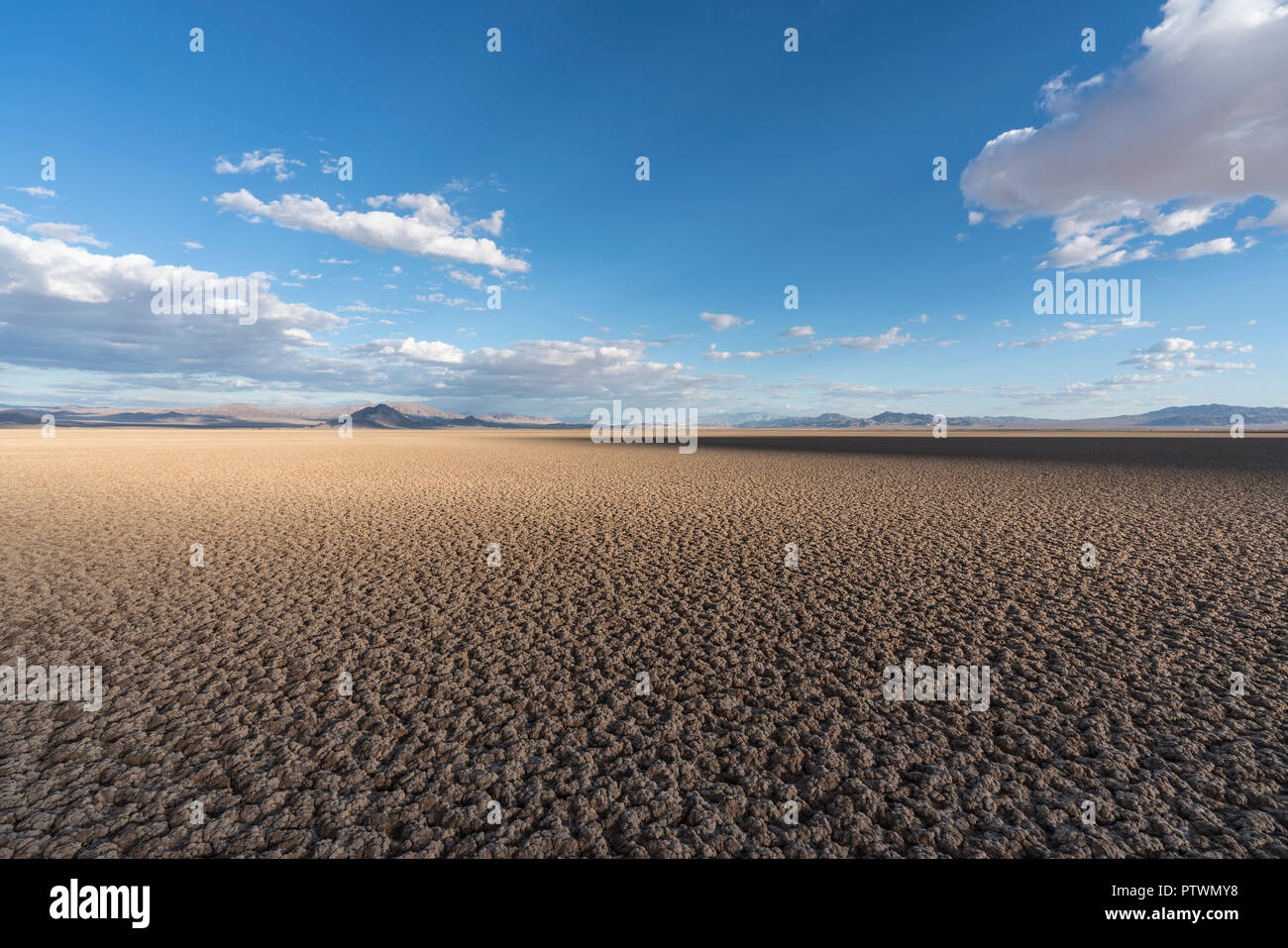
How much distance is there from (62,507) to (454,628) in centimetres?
1385

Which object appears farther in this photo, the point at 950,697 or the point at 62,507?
the point at 62,507

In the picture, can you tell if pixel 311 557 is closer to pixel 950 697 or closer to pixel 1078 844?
pixel 950 697

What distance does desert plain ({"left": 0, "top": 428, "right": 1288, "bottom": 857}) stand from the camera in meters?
2.90

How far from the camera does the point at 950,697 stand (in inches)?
166

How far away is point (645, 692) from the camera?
4363 millimetres

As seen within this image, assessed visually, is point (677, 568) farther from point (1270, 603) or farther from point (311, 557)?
point (1270, 603)

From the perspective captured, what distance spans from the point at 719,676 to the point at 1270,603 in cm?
697

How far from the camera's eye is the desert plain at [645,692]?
290 cm
